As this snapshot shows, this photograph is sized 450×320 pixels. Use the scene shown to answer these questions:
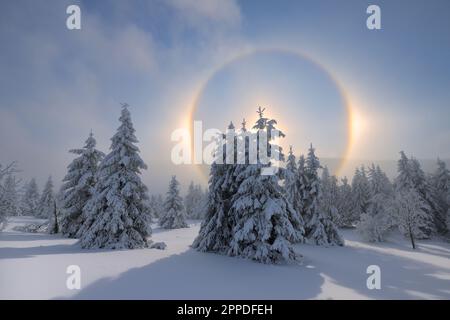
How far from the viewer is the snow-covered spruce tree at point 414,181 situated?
41.8m

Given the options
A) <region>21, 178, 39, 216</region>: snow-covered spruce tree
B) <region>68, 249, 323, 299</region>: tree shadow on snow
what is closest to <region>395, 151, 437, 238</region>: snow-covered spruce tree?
<region>68, 249, 323, 299</region>: tree shadow on snow

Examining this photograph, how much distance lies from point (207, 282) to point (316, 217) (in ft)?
77.0

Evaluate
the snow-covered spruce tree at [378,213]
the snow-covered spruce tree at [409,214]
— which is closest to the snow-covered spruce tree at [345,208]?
the snow-covered spruce tree at [378,213]

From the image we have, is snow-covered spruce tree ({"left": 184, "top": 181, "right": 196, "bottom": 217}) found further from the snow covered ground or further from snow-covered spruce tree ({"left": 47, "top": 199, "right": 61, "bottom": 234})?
the snow covered ground

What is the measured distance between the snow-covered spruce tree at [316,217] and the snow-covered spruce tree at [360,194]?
25.7 m

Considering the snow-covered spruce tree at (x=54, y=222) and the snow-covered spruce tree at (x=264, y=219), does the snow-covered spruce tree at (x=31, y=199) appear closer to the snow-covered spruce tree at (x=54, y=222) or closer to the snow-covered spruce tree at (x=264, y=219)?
the snow-covered spruce tree at (x=54, y=222)

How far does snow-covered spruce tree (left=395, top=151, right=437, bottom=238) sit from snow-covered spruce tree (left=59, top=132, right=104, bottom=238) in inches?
1862

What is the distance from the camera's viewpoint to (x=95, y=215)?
20.1m

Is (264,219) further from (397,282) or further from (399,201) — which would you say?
(399,201)

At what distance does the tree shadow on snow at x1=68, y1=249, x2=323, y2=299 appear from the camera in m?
9.34

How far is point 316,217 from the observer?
31.1 metres

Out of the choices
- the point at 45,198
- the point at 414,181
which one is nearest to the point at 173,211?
the point at 45,198
